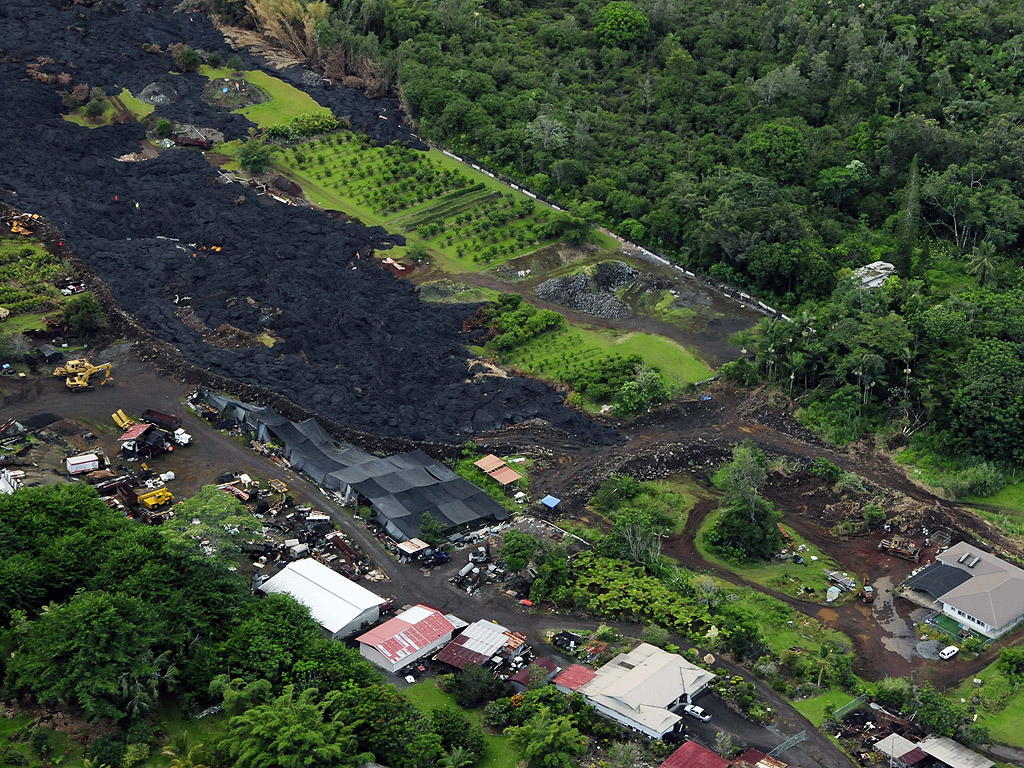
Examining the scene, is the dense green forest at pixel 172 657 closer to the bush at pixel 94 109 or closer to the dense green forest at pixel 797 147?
the dense green forest at pixel 797 147

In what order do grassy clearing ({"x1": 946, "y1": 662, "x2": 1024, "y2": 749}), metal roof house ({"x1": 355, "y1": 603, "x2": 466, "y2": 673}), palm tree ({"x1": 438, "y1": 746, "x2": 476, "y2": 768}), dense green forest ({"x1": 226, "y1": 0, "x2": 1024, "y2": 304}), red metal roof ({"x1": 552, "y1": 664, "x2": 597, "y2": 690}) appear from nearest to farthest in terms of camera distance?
palm tree ({"x1": 438, "y1": 746, "x2": 476, "y2": 768}) < grassy clearing ({"x1": 946, "y1": 662, "x2": 1024, "y2": 749}) < red metal roof ({"x1": 552, "y1": 664, "x2": 597, "y2": 690}) < metal roof house ({"x1": 355, "y1": 603, "x2": 466, "y2": 673}) < dense green forest ({"x1": 226, "y1": 0, "x2": 1024, "y2": 304})

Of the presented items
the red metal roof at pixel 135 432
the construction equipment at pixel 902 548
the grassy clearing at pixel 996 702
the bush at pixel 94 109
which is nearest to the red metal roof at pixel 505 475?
the red metal roof at pixel 135 432

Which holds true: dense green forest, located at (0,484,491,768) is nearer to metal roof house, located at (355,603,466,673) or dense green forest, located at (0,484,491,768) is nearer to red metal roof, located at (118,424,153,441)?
metal roof house, located at (355,603,466,673)

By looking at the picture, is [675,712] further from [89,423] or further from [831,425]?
[89,423]

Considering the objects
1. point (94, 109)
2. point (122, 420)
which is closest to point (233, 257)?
point (122, 420)

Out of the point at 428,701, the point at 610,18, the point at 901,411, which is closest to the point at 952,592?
the point at 901,411

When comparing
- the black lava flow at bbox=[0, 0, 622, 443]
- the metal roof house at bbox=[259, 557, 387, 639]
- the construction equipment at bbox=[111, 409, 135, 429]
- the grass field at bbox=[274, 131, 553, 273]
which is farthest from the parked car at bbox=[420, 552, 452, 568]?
the grass field at bbox=[274, 131, 553, 273]

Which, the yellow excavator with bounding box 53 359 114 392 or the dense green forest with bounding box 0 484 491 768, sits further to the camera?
the yellow excavator with bounding box 53 359 114 392
